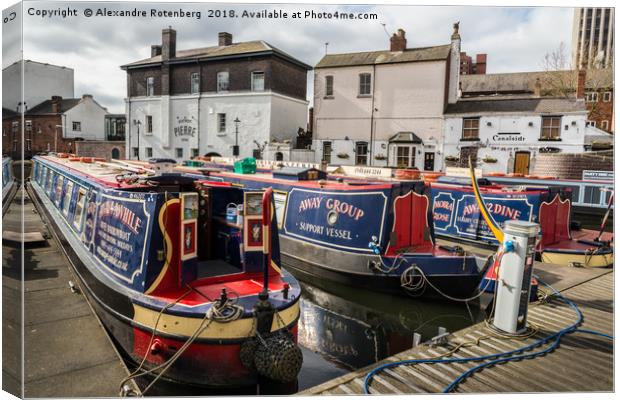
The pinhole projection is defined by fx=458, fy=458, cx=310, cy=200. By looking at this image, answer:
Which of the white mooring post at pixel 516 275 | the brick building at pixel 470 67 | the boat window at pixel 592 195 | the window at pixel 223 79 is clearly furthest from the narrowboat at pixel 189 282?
the brick building at pixel 470 67

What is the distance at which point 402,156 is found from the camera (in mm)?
23719

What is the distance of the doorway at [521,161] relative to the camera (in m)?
22.2

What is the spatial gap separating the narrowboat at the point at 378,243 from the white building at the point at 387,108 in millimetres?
13538

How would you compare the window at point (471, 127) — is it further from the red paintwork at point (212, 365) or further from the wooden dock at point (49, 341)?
the red paintwork at point (212, 365)

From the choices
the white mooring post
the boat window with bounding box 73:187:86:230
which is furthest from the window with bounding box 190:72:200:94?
the white mooring post

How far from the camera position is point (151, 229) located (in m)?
5.38

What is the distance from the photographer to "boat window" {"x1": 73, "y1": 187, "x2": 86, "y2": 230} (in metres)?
7.66

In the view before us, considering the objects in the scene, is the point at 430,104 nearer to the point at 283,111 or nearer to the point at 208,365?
the point at 283,111

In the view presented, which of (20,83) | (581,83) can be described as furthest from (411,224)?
(581,83)

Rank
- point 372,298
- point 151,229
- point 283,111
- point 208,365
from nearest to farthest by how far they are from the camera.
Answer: point 208,365
point 151,229
point 372,298
point 283,111

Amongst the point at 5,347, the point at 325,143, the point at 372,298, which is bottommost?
the point at 372,298

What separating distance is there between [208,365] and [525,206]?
853cm

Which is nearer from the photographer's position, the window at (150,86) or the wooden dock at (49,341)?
the wooden dock at (49,341)

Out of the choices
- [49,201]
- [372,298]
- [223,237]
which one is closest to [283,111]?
[49,201]
